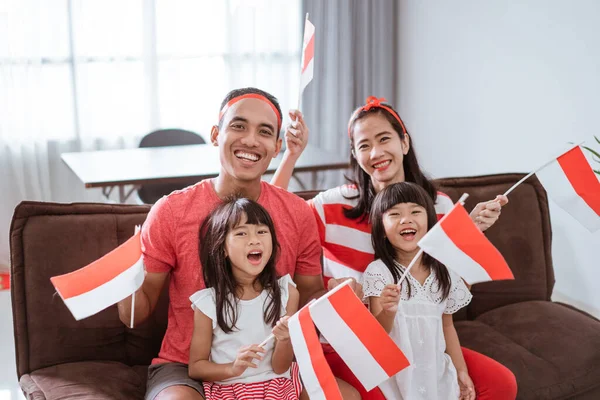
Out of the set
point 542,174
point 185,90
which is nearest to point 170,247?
point 542,174

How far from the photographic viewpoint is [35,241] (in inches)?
89.0

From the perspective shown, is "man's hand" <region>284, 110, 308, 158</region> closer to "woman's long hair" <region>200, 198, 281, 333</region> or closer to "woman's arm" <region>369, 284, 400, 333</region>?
"woman's long hair" <region>200, 198, 281, 333</region>

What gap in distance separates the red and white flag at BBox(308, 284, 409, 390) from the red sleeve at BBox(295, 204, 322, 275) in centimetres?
42

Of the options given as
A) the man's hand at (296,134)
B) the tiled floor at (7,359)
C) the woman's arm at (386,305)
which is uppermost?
the man's hand at (296,134)

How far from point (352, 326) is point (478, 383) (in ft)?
1.82

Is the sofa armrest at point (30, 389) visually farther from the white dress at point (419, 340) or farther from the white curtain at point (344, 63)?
the white curtain at point (344, 63)

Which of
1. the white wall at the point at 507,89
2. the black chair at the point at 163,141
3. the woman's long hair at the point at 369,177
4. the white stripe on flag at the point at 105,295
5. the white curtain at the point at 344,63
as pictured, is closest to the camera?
the white stripe on flag at the point at 105,295

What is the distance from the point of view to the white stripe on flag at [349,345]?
72.8 inches

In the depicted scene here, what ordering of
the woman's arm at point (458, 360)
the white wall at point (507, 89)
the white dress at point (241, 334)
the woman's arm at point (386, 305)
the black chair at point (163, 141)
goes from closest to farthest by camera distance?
1. the woman's arm at point (386, 305)
2. the white dress at point (241, 334)
3. the woman's arm at point (458, 360)
4. the white wall at point (507, 89)
5. the black chair at point (163, 141)

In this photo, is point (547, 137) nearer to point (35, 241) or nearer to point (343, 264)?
point (343, 264)

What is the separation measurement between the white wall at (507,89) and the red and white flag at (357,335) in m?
2.24

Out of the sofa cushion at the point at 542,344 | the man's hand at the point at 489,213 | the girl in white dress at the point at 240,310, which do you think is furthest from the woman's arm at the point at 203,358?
the sofa cushion at the point at 542,344

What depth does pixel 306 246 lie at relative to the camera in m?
2.28

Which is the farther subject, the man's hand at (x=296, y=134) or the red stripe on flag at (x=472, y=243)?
the man's hand at (x=296, y=134)
